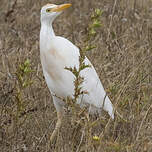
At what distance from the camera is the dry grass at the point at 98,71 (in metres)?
2.93

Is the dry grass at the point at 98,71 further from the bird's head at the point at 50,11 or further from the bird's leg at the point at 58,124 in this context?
the bird's head at the point at 50,11

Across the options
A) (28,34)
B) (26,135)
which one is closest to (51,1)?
(28,34)

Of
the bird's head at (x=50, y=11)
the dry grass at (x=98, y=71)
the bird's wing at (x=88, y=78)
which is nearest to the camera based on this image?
the dry grass at (x=98, y=71)

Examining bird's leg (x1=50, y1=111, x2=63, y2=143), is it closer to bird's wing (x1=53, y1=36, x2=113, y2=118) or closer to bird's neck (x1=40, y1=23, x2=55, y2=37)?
bird's wing (x1=53, y1=36, x2=113, y2=118)

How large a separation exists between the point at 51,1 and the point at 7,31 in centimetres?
105

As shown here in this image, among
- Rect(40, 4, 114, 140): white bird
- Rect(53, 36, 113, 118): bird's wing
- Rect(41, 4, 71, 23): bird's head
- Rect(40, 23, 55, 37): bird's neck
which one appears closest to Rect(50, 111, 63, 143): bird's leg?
Rect(40, 4, 114, 140): white bird

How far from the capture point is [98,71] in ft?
13.7

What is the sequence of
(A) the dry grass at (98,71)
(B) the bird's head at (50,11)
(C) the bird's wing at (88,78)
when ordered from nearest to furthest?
(A) the dry grass at (98,71) < (B) the bird's head at (50,11) < (C) the bird's wing at (88,78)

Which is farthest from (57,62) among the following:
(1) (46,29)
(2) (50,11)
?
(2) (50,11)

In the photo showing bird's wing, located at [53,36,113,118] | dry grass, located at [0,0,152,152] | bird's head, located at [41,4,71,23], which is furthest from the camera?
bird's wing, located at [53,36,113,118]

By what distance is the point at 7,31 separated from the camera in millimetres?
5551

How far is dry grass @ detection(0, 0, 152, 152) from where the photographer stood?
2.93m

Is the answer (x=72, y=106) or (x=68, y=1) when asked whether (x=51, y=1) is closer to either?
(x=68, y=1)

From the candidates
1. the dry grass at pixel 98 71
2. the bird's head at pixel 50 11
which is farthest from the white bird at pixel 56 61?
the dry grass at pixel 98 71
